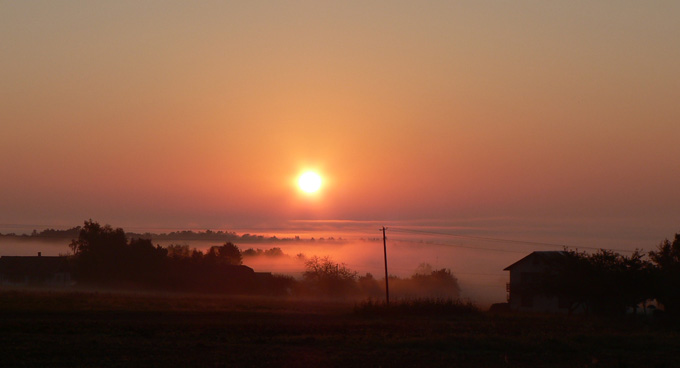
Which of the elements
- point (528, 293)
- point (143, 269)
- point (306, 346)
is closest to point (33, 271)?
point (143, 269)

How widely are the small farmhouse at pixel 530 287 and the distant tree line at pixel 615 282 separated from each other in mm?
10648

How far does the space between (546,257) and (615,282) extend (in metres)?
16.4

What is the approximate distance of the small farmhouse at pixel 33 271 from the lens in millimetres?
120000

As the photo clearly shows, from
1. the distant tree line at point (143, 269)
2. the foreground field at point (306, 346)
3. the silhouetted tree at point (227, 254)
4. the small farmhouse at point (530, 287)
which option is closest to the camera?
the foreground field at point (306, 346)

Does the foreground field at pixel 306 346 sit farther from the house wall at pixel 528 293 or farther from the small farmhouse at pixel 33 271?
the small farmhouse at pixel 33 271

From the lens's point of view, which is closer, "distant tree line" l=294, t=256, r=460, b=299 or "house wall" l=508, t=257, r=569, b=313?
"house wall" l=508, t=257, r=569, b=313

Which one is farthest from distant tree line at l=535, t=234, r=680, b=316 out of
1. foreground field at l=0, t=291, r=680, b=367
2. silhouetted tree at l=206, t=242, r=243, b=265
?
silhouetted tree at l=206, t=242, r=243, b=265

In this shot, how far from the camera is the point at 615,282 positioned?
59000mm

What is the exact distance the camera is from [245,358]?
24.5 meters

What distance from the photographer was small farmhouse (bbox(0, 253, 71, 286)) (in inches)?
4724

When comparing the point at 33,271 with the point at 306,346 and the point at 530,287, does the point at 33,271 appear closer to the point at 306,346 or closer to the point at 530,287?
the point at 530,287

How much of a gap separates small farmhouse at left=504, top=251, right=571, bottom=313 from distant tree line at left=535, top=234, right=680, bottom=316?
34.9 ft

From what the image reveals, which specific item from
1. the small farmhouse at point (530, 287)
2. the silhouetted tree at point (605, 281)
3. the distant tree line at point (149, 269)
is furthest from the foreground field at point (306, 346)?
the distant tree line at point (149, 269)

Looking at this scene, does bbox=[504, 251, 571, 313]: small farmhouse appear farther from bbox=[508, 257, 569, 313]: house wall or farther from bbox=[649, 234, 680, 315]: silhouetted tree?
bbox=[649, 234, 680, 315]: silhouetted tree
